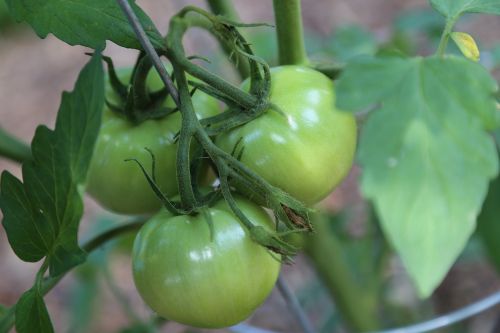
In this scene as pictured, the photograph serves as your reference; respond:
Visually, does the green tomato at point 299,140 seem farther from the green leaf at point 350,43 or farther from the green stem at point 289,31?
the green leaf at point 350,43

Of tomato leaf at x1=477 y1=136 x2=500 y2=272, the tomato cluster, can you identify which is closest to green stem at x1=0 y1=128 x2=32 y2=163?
the tomato cluster

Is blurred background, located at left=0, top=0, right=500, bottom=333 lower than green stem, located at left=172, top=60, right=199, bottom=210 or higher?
lower

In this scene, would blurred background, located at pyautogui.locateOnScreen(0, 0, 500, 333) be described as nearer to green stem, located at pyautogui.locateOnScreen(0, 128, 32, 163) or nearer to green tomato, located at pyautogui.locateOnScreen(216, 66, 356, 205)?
green tomato, located at pyautogui.locateOnScreen(216, 66, 356, 205)

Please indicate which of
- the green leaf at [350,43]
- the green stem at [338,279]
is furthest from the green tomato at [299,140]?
the green leaf at [350,43]

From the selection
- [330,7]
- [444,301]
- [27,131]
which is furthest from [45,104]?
[444,301]

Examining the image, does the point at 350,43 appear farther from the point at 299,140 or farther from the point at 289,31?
the point at 299,140
